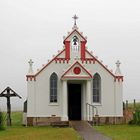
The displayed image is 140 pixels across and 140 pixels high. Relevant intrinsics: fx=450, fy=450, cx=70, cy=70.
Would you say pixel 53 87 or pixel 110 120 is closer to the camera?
pixel 53 87

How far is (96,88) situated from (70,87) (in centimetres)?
228

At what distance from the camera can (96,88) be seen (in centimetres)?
3747

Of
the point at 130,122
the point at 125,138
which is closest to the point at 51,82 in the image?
the point at 130,122

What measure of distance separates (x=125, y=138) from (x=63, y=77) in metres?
13.5

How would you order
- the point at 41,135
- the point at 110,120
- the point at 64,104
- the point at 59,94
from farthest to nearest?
the point at 110,120, the point at 59,94, the point at 64,104, the point at 41,135

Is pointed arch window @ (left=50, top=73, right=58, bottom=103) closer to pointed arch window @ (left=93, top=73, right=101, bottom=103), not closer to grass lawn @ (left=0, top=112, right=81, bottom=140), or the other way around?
pointed arch window @ (left=93, top=73, right=101, bottom=103)

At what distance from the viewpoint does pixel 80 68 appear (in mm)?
36000

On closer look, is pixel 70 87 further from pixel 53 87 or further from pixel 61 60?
pixel 61 60

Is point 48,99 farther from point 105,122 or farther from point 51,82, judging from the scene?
point 105,122

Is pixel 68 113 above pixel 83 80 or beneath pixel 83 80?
beneath

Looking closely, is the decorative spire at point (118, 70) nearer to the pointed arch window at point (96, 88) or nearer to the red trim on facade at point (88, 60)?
the pointed arch window at point (96, 88)

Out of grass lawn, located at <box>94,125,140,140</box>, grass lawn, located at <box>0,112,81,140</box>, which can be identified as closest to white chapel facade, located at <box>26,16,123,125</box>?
grass lawn, located at <box>94,125,140,140</box>

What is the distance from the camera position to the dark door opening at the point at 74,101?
38.0 metres

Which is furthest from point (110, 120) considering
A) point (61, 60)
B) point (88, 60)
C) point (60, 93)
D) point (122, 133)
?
point (122, 133)
